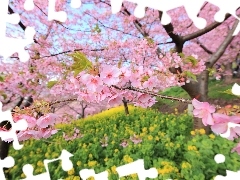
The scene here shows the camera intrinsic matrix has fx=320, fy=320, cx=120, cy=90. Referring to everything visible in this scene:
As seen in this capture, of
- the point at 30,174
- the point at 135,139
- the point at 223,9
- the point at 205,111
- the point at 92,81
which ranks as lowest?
the point at 135,139

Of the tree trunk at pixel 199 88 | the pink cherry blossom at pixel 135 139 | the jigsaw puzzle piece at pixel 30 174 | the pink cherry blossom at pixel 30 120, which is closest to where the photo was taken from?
the jigsaw puzzle piece at pixel 30 174

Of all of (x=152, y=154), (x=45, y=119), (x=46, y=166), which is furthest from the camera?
(x=152, y=154)

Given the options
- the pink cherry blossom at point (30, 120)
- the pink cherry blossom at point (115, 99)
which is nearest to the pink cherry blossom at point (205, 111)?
the pink cherry blossom at point (115, 99)

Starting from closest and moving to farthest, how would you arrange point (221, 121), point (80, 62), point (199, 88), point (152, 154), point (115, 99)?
point (221, 121) → point (80, 62) → point (115, 99) → point (152, 154) → point (199, 88)

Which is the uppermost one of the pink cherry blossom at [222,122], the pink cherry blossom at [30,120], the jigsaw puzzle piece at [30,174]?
the pink cherry blossom at [222,122]

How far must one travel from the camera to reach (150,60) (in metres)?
6.86

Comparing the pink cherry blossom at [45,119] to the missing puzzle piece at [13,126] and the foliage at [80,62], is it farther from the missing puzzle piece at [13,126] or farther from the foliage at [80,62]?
the foliage at [80,62]

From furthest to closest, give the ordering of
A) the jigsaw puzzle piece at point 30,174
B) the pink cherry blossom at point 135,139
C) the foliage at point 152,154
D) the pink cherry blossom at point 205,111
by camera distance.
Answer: the pink cherry blossom at point 135,139, the foliage at point 152,154, the jigsaw puzzle piece at point 30,174, the pink cherry blossom at point 205,111

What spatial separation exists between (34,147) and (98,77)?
6.16m

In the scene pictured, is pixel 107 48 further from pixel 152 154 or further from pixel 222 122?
pixel 222 122

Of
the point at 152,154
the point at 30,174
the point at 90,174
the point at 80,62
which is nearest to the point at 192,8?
the point at 80,62

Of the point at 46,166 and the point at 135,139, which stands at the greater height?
the point at 46,166

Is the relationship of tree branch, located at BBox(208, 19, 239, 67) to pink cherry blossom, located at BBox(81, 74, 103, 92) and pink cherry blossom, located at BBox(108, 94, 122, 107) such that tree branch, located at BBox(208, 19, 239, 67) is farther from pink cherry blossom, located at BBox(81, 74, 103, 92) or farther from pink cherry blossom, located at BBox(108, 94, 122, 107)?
pink cherry blossom, located at BBox(81, 74, 103, 92)

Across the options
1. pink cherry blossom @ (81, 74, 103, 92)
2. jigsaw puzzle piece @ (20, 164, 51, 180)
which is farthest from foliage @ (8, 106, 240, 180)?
pink cherry blossom @ (81, 74, 103, 92)
